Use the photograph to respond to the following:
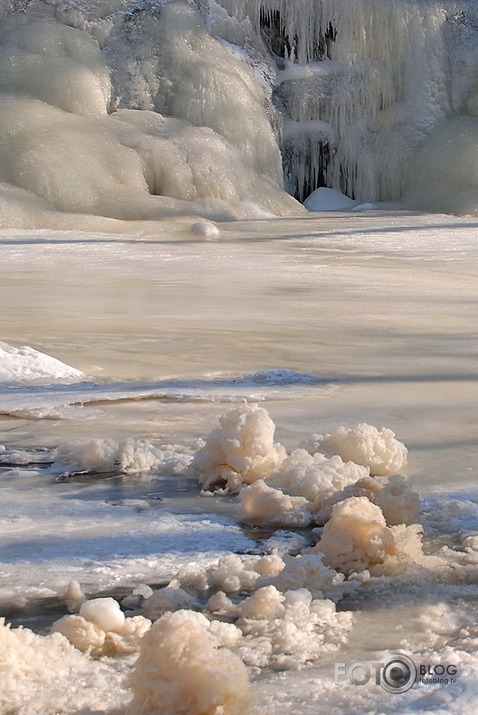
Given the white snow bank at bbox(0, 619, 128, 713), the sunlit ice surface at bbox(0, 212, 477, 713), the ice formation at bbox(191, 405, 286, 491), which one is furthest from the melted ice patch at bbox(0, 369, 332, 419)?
the white snow bank at bbox(0, 619, 128, 713)

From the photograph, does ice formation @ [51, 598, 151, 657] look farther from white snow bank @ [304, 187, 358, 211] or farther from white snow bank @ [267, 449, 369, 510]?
white snow bank @ [304, 187, 358, 211]

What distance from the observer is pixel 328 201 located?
1473 centimetres

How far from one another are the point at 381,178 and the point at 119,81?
3822 millimetres

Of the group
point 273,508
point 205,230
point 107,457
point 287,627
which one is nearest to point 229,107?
point 205,230

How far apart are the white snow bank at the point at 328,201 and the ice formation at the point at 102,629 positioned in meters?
13.2

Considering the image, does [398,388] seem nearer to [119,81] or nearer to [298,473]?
[298,473]

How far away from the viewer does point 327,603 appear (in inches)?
64.4

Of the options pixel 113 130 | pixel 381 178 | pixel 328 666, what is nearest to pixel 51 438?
pixel 328 666

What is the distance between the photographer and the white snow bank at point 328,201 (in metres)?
14.6

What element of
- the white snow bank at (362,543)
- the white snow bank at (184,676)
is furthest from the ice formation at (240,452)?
the white snow bank at (184,676)

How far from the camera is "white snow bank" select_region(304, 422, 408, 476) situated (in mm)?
2404

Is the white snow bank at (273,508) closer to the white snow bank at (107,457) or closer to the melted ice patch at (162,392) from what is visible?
the white snow bank at (107,457)

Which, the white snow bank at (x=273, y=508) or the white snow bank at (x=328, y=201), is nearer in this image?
the white snow bank at (x=273, y=508)

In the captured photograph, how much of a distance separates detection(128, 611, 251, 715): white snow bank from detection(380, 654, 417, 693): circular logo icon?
0.69 ft
